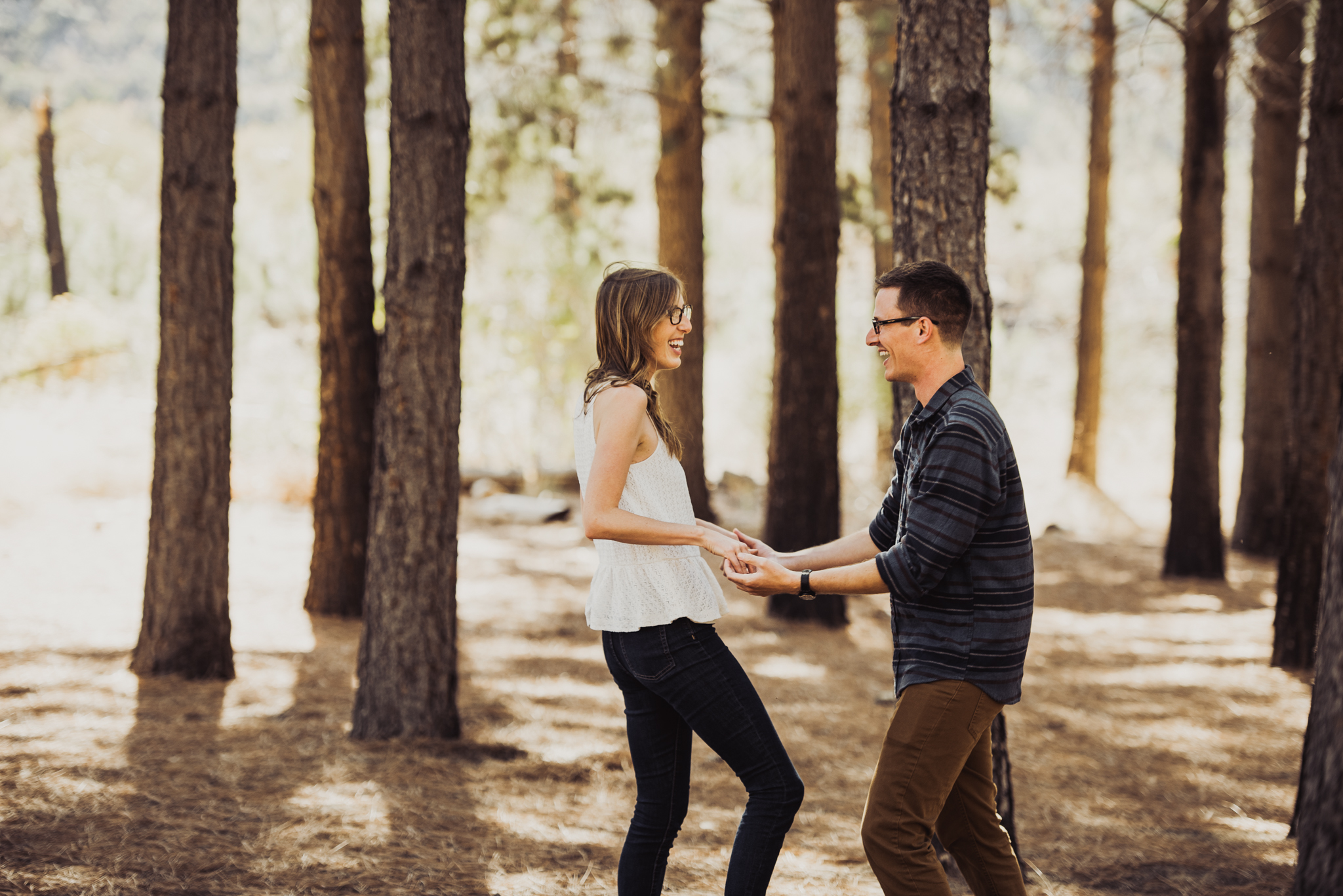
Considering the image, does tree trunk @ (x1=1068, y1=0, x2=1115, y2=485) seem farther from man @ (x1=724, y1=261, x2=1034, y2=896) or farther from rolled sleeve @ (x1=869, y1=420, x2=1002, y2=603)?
rolled sleeve @ (x1=869, y1=420, x2=1002, y2=603)

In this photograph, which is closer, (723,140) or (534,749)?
(534,749)

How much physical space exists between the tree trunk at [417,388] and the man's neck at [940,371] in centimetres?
318

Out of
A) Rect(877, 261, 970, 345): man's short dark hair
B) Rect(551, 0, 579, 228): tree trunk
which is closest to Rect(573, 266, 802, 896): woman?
Rect(877, 261, 970, 345): man's short dark hair

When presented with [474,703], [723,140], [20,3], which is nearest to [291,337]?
[723,140]

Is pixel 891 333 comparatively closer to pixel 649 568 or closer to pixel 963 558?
pixel 963 558

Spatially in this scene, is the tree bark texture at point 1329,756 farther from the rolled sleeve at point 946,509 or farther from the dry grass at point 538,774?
the dry grass at point 538,774

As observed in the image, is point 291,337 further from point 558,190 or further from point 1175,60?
point 1175,60

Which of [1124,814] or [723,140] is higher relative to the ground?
[723,140]

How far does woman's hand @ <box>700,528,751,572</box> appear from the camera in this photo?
3.06 metres

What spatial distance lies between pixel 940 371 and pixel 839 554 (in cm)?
67

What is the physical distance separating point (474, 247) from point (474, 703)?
1549cm

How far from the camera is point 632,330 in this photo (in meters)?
3.04

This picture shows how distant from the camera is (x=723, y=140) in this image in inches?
823

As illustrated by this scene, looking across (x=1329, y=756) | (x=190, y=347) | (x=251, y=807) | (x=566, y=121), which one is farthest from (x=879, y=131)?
(x=1329, y=756)
